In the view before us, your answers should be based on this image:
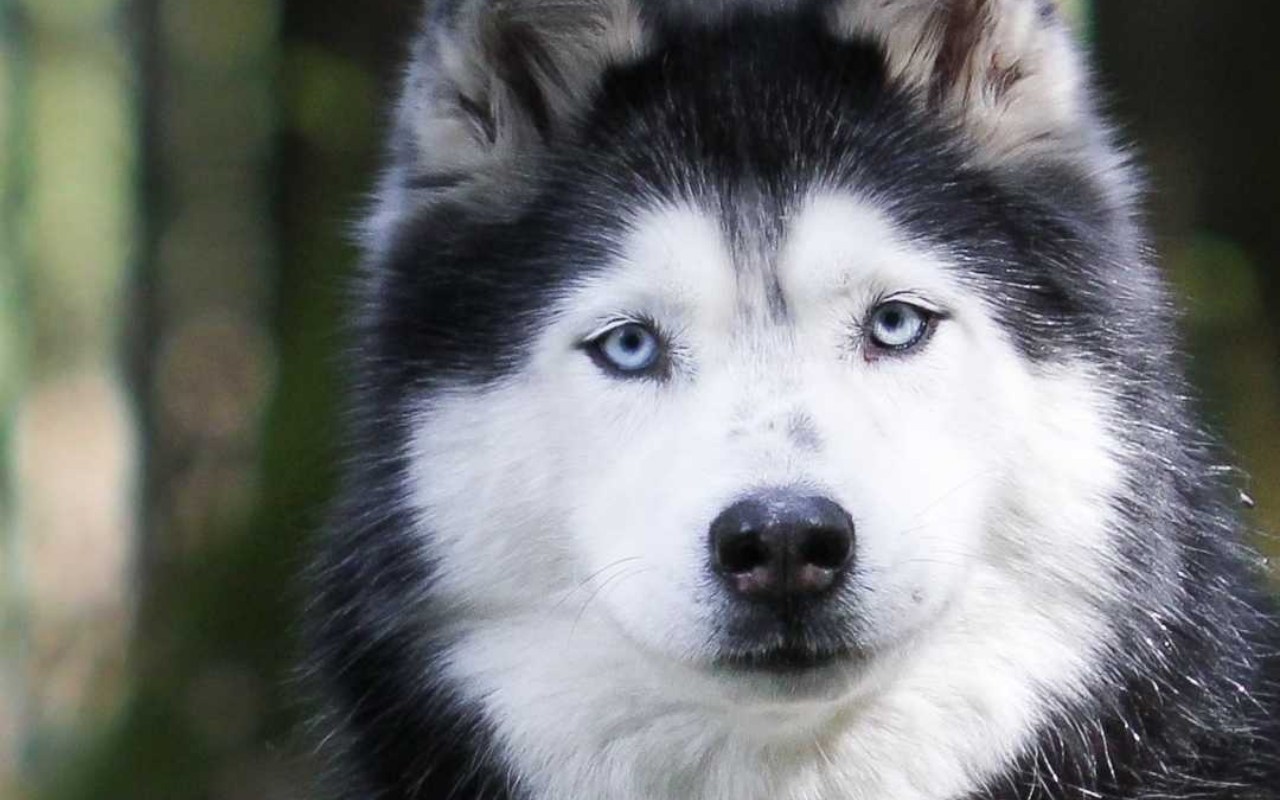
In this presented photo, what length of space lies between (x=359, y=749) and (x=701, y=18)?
155cm

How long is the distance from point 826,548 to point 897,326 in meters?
0.49

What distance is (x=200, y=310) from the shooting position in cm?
742

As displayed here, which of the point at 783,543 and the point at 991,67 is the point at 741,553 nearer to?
the point at 783,543

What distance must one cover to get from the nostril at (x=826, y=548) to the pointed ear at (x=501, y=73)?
1110 millimetres

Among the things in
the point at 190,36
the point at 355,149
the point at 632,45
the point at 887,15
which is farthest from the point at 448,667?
the point at 190,36

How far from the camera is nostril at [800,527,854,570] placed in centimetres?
257

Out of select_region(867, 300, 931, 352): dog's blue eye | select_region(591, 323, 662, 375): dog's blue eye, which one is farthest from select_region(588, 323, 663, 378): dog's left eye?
select_region(867, 300, 931, 352): dog's blue eye

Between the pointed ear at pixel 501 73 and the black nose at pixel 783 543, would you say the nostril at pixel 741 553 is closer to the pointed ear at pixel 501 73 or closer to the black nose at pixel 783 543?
the black nose at pixel 783 543

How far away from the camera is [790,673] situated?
274 cm

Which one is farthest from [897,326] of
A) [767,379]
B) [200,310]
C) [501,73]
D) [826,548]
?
[200,310]

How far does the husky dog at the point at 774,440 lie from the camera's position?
2.75m

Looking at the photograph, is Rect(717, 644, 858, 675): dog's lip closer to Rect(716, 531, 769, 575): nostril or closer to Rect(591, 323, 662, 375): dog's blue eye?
Rect(716, 531, 769, 575): nostril

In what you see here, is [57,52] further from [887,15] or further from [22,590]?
[887,15]

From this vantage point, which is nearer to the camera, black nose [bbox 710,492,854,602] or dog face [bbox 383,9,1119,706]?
black nose [bbox 710,492,854,602]
